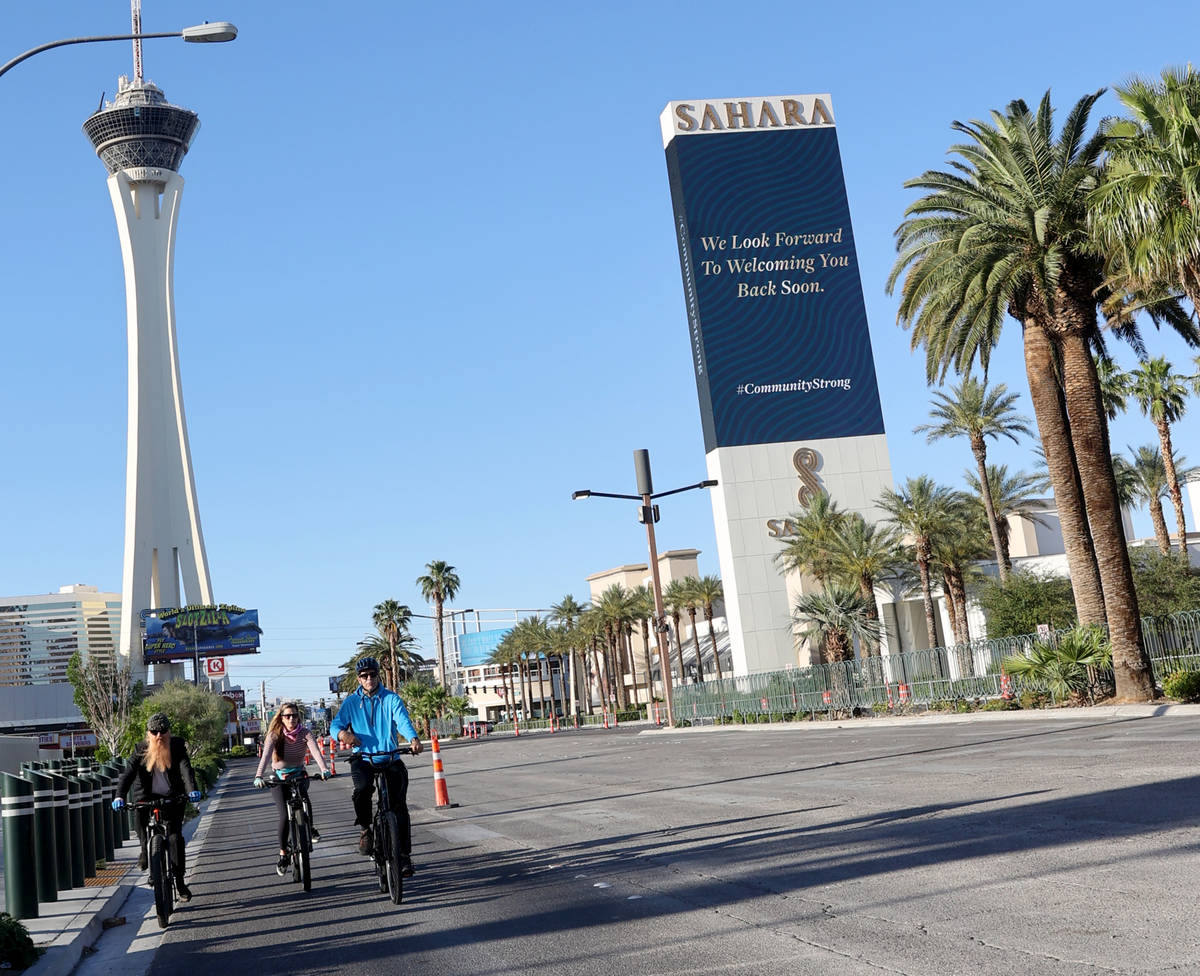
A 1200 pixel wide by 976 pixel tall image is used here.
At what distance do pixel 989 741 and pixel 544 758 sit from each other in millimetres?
19666

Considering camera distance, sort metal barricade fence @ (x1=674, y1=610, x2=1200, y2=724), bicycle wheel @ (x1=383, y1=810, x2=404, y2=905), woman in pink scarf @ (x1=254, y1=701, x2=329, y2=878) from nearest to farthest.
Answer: bicycle wheel @ (x1=383, y1=810, x2=404, y2=905), woman in pink scarf @ (x1=254, y1=701, x2=329, y2=878), metal barricade fence @ (x1=674, y1=610, x2=1200, y2=724)

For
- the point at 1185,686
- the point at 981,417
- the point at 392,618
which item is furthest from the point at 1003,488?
the point at 392,618

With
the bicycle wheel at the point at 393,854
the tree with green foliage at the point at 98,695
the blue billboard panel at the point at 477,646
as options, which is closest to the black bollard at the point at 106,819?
the bicycle wheel at the point at 393,854

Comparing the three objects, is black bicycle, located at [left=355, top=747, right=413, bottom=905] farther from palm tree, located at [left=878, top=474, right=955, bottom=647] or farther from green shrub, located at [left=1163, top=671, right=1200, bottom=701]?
palm tree, located at [left=878, top=474, right=955, bottom=647]

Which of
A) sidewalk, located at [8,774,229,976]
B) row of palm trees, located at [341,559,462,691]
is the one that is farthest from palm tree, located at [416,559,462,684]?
sidewalk, located at [8,774,229,976]

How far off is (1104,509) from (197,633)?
9574cm

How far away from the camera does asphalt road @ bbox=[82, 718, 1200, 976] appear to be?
21.7ft

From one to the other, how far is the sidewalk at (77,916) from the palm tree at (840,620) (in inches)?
1507

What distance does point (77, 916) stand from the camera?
10.9 metres

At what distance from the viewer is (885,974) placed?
600 centimetres

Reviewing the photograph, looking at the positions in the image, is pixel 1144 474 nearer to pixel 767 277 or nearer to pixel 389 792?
pixel 767 277

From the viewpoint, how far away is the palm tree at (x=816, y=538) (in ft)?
195

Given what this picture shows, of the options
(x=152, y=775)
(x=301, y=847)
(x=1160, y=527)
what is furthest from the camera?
(x=1160, y=527)

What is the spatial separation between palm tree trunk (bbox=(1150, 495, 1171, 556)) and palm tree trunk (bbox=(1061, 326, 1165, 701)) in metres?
25.4
